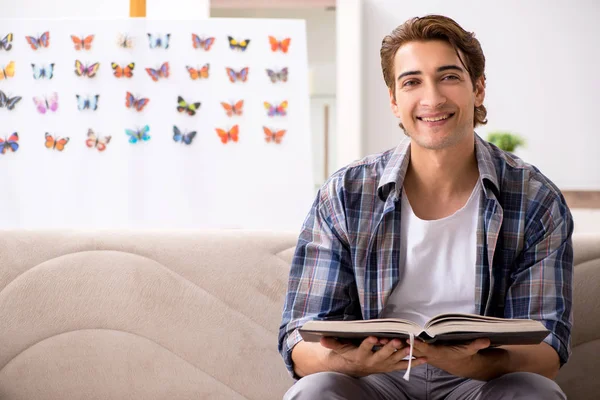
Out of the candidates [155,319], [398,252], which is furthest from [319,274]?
[155,319]

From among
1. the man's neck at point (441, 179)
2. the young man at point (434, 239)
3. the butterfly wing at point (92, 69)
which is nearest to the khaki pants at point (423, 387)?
the young man at point (434, 239)

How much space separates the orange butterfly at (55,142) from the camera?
9.57 feet

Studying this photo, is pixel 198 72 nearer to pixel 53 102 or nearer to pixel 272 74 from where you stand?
pixel 272 74

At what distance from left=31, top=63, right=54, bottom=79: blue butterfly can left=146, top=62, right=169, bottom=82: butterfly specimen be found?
374mm

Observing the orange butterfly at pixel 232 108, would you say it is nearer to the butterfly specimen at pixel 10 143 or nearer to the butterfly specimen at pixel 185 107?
the butterfly specimen at pixel 185 107

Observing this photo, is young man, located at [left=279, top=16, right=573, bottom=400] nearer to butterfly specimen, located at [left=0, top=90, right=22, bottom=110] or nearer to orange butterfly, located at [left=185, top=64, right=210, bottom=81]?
orange butterfly, located at [left=185, top=64, right=210, bottom=81]

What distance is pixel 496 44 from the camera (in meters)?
5.54

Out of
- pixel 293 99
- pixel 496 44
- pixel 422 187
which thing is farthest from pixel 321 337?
pixel 496 44

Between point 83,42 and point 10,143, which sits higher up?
point 83,42

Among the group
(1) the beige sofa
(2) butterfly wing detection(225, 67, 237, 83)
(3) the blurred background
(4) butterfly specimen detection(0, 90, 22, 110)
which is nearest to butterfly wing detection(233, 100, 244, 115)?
(2) butterfly wing detection(225, 67, 237, 83)

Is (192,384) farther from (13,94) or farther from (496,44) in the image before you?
(496,44)

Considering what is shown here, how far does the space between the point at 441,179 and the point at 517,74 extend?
429 centimetres

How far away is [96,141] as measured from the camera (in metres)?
2.94

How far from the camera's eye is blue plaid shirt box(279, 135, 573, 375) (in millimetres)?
1405
